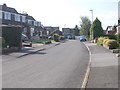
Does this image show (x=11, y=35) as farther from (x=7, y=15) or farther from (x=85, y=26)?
(x=85, y=26)

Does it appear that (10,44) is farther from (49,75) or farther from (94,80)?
(94,80)

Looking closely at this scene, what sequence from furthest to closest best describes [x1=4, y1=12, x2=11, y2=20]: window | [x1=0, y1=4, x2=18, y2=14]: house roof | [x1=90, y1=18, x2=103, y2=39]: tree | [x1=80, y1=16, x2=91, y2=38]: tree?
1. [x1=80, y1=16, x2=91, y2=38]: tree
2. [x1=0, y1=4, x2=18, y2=14]: house roof
3. [x1=4, y1=12, x2=11, y2=20]: window
4. [x1=90, y1=18, x2=103, y2=39]: tree

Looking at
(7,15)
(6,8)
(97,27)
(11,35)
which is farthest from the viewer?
(6,8)

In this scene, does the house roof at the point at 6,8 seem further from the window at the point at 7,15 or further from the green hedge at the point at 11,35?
the green hedge at the point at 11,35

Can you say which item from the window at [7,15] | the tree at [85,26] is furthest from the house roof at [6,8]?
the tree at [85,26]

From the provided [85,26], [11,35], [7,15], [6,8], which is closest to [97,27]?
[7,15]

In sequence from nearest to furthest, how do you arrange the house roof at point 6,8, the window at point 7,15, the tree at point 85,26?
the window at point 7,15
the house roof at point 6,8
the tree at point 85,26

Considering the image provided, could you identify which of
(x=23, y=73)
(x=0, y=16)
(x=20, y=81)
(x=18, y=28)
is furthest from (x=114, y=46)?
(x=0, y=16)

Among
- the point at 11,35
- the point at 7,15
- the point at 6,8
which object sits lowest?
the point at 11,35

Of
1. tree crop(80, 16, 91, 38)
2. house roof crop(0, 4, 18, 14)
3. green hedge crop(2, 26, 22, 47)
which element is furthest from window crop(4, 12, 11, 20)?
tree crop(80, 16, 91, 38)

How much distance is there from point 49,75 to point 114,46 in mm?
23576

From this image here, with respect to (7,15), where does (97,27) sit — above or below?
below

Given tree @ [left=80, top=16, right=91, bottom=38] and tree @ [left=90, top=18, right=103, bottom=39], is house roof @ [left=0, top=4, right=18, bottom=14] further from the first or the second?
tree @ [left=80, top=16, right=91, bottom=38]

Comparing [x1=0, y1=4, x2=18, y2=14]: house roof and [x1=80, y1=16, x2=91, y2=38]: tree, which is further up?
[x1=0, y1=4, x2=18, y2=14]: house roof
